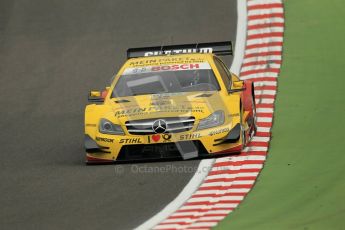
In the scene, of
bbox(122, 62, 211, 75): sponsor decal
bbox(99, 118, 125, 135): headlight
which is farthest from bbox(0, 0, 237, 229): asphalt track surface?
bbox(122, 62, 211, 75): sponsor decal

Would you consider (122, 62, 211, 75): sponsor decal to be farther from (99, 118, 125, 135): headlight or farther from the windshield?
(99, 118, 125, 135): headlight

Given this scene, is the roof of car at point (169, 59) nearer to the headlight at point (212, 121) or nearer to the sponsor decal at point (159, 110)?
the sponsor decal at point (159, 110)

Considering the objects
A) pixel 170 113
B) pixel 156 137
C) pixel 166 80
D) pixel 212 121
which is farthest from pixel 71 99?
pixel 212 121

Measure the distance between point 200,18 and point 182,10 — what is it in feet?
1.81

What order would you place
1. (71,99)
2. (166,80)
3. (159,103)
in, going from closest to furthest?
1. (159,103)
2. (166,80)
3. (71,99)

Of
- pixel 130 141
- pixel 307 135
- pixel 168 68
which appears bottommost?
pixel 307 135

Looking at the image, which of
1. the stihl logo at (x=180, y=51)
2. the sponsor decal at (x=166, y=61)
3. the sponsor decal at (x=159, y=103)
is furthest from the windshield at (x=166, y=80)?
the stihl logo at (x=180, y=51)

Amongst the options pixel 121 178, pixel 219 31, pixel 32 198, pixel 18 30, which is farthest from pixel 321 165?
pixel 18 30

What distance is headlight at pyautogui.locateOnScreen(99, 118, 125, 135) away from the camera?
15578mm

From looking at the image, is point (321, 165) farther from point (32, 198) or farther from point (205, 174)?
point (32, 198)

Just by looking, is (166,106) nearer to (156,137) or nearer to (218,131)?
(156,137)

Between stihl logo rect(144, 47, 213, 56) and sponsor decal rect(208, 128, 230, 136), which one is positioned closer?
sponsor decal rect(208, 128, 230, 136)

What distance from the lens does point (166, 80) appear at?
1672 cm

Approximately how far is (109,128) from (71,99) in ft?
15.7
